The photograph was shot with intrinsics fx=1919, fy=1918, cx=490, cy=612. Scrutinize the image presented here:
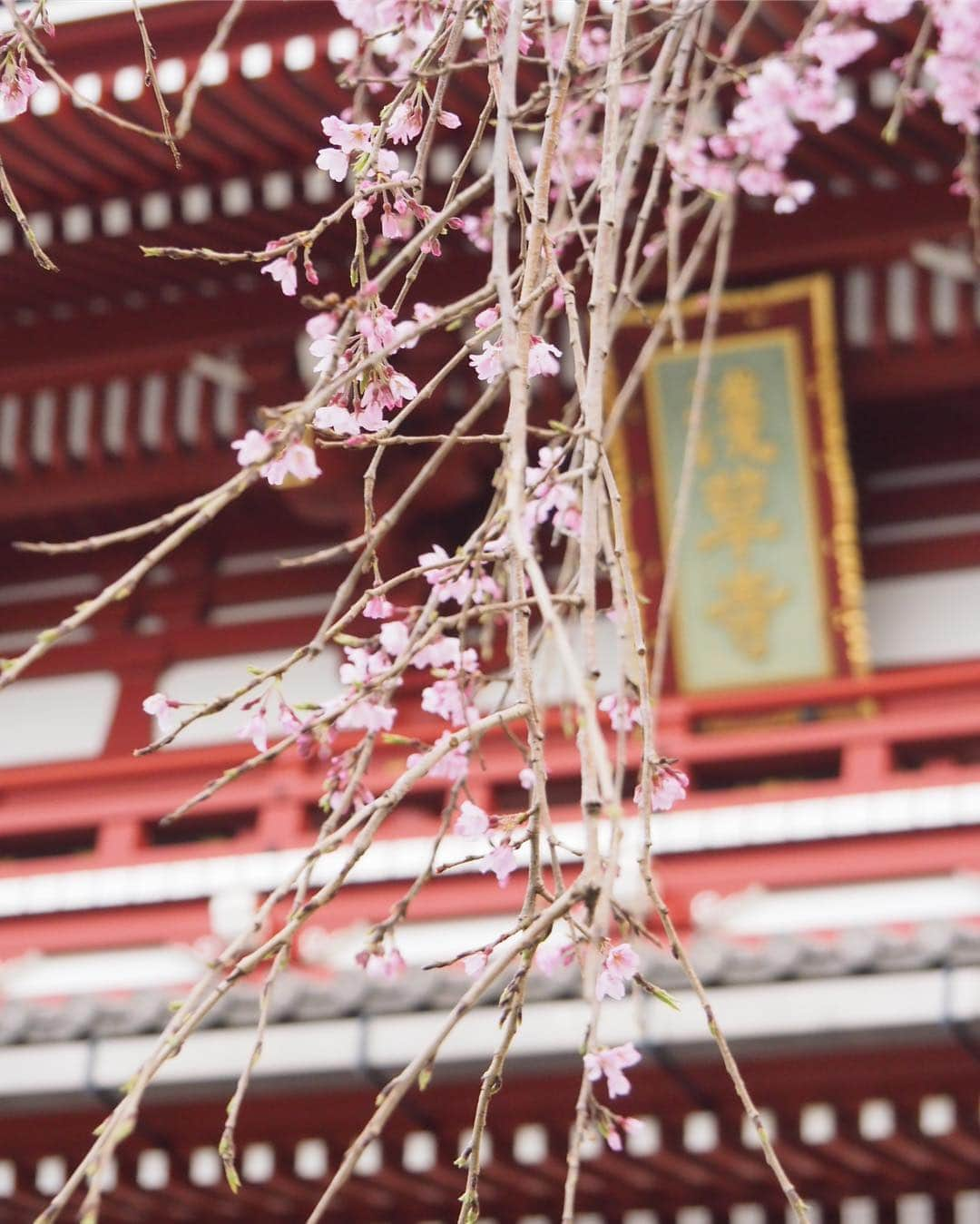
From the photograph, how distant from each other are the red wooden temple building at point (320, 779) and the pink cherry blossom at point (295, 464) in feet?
5.86

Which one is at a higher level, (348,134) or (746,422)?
(746,422)

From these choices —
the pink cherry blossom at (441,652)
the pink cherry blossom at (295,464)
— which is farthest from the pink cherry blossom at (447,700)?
the pink cherry blossom at (295,464)

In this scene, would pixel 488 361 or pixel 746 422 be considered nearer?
pixel 488 361

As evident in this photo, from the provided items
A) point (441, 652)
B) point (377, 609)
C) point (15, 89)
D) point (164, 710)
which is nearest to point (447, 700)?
point (441, 652)

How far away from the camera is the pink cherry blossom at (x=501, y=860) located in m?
1.80

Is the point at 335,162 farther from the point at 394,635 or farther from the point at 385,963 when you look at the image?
the point at 385,963

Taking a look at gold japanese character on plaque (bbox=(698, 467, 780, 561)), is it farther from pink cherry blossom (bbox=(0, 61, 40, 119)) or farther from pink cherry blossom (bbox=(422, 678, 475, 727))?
pink cherry blossom (bbox=(0, 61, 40, 119))

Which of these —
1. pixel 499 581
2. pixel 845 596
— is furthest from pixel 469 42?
pixel 499 581

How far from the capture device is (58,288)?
16.0 feet

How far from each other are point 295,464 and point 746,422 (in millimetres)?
3302

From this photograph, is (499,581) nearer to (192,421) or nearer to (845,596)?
(845,596)

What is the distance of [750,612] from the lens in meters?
4.79

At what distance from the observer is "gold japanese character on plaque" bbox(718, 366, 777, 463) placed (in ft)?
15.7

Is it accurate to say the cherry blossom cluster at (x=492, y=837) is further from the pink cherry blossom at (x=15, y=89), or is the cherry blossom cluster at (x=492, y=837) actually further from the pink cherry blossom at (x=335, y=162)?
the pink cherry blossom at (x=15, y=89)
